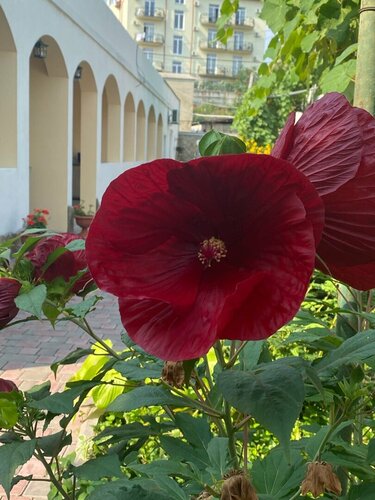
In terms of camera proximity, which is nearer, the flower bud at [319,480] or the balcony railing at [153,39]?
the flower bud at [319,480]

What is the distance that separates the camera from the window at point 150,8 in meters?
56.8

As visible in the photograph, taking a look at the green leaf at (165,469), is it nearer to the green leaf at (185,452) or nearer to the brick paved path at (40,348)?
the green leaf at (185,452)

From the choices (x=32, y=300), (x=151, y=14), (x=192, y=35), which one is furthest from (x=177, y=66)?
(x=32, y=300)

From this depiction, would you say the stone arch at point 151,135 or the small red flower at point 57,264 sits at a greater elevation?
the small red flower at point 57,264

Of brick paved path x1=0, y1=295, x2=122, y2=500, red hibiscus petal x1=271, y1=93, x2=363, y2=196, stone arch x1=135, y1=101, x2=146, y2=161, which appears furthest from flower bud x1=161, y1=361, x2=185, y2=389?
stone arch x1=135, y1=101, x2=146, y2=161

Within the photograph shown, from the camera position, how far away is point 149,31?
57.5m

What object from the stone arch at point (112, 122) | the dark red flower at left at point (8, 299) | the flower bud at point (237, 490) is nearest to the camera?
the flower bud at point (237, 490)

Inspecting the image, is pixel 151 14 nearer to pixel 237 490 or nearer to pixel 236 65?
pixel 236 65

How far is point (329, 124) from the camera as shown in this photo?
0.60 m

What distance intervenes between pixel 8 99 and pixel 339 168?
719 cm

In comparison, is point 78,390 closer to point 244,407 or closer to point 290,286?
point 244,407

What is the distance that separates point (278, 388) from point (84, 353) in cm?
53

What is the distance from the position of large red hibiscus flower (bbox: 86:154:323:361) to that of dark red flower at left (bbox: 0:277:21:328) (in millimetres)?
297

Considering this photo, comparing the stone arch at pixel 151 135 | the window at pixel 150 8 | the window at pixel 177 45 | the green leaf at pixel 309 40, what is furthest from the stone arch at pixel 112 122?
the window at pixel 177 45
